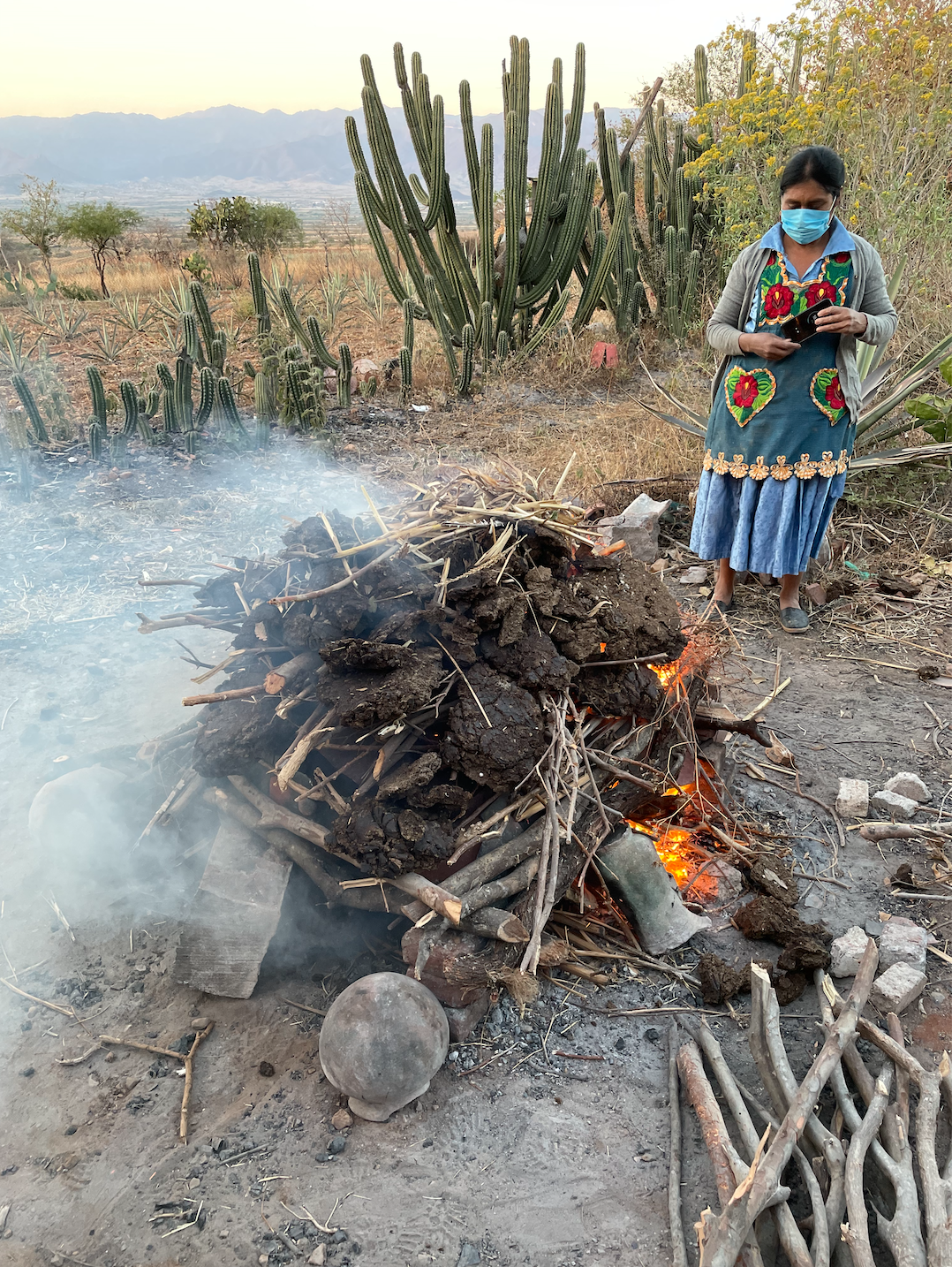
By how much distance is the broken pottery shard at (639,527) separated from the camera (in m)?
5.07

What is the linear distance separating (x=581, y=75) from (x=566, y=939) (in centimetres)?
892

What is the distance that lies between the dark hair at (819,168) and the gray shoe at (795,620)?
2052mm

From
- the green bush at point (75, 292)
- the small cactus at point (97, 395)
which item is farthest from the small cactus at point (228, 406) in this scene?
the green bush at point (75, 292)

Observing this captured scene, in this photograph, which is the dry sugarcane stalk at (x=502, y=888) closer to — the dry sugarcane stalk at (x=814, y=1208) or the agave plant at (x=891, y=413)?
the dry sugarcane stalk at (x=814, y=1208)

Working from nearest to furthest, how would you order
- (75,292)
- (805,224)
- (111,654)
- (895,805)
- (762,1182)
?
(762,1182), (895,805), (805,224), (111,654), (75,292)

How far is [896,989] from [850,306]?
112 inches

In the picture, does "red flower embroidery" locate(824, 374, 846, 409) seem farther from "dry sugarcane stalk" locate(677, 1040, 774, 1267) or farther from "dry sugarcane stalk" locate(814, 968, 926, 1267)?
"dry sugarcane stalk" locate(677, 1040, 774, 1267)

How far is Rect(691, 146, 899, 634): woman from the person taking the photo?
3381mm

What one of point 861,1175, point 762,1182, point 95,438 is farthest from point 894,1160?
point 95,438

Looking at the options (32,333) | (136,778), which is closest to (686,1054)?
(136,778)

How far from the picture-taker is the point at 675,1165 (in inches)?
70.3

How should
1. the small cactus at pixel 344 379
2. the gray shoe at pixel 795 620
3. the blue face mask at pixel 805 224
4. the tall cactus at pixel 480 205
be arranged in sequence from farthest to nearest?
the tall cactus at pixel 480 205 → the small cactus at pixel 344 379 → the gray shoe at pixel 795 620 → the blue face mask at pixel 805 224

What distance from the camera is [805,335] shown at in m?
3.52

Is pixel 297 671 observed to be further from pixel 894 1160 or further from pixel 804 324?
pixel 804 324
